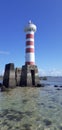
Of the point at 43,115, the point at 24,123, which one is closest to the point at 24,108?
the point at 43,115

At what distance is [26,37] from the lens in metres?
36.2

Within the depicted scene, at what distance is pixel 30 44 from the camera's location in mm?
35219

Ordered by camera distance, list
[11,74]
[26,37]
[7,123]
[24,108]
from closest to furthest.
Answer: [7,123], [24,108], [11,74], [26,37]

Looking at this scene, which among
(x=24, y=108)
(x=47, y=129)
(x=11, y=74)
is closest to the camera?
(x=47, y=129)

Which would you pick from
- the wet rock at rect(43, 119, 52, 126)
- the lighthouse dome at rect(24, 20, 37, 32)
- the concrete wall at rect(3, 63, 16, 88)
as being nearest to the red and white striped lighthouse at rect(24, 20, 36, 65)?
the lighthouse dome at rect(24, 20, 37, 32)

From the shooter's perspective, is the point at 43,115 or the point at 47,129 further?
the point at 43,115

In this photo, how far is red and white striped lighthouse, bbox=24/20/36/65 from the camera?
115 feet

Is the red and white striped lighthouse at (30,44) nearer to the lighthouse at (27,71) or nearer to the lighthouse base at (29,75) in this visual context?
the lighthouse at (27,71)

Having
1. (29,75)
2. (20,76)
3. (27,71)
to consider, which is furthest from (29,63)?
(20,76)

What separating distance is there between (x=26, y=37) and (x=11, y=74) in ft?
23.2

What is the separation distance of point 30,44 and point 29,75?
527 centimetres

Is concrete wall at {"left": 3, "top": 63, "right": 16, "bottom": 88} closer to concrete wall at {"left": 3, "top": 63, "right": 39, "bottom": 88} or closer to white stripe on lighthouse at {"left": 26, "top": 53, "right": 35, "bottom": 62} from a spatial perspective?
concrete wall at {"left": 3, "top": 63, "right": 39, "bottom": 88}

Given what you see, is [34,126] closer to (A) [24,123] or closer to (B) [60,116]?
(A) [24,123]

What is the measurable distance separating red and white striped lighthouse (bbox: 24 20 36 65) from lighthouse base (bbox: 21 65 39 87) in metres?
1.04
